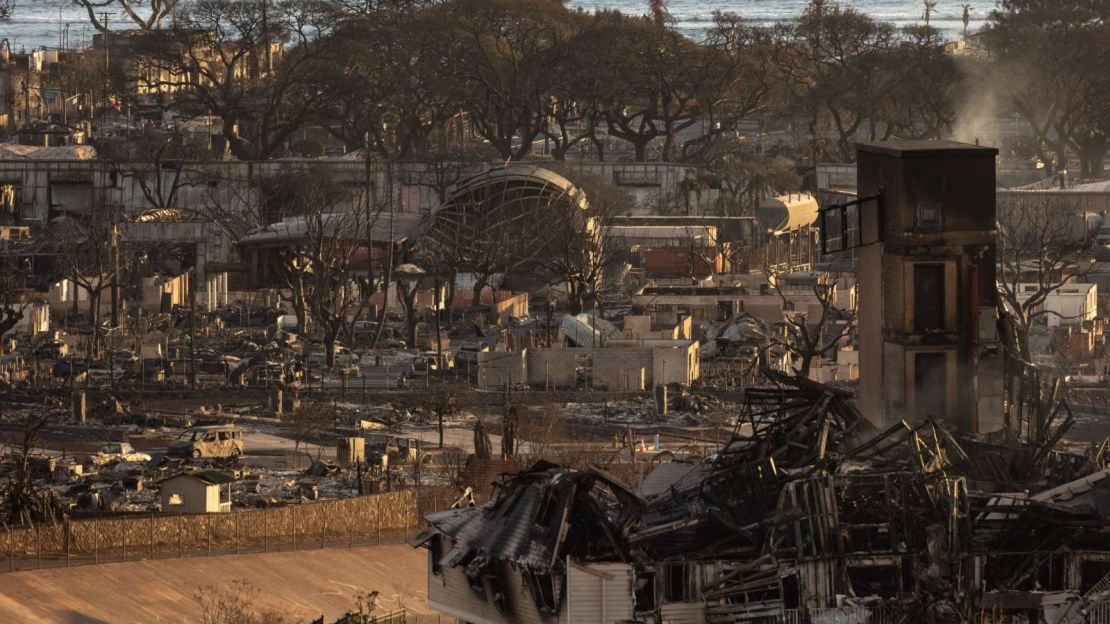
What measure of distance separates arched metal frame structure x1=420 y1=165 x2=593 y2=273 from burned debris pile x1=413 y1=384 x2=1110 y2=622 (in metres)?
27.4

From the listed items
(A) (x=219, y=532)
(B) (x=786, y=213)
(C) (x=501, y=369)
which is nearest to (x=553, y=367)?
(C) (x=501, y=369)

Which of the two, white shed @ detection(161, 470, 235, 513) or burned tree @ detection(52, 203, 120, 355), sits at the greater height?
burned tree @ detection(52, 203, 120, 355)

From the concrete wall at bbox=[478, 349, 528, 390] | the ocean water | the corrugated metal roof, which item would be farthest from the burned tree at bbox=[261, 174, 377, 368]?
the ocean water

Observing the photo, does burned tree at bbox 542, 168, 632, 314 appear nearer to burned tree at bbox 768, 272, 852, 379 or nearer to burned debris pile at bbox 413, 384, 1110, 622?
burned tree at bbox 768, 272, 852, 379

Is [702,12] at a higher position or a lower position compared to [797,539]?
higher

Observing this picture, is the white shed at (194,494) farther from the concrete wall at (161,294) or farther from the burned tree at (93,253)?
the concrete wall at (161,294)

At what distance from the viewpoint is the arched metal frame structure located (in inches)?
1998

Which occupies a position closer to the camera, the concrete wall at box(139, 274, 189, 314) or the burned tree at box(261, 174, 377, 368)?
the burned tree at box(261, 174, 377, 368)

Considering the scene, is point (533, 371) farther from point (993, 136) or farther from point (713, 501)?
point (993, 136)

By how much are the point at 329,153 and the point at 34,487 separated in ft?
136

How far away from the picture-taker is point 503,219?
53469 mm

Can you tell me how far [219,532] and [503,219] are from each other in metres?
26.3

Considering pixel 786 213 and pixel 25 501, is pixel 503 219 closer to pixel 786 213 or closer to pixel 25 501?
pixel 786 213

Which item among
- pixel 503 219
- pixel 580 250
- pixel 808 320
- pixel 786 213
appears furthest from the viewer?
pixel 786 213
